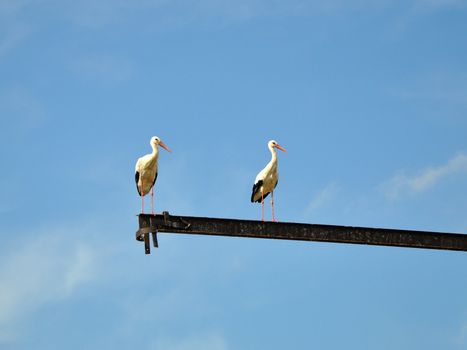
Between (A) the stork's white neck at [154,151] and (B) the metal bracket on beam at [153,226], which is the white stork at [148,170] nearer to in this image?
(A) the stork's white neck at [154,151]

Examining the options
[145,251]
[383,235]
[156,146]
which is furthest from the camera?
[156,146]

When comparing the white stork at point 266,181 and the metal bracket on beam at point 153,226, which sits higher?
the white stork at point 266,181

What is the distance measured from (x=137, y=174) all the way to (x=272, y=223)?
28.2 ft

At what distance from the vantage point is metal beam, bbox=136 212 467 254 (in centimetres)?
2400

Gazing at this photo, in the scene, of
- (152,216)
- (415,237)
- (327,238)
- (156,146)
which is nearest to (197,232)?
(152,216)

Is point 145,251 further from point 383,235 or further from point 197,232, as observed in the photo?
point 383,235

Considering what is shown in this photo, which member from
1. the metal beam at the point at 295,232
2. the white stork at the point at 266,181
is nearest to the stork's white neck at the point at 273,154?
the white stork at the point at 266,181

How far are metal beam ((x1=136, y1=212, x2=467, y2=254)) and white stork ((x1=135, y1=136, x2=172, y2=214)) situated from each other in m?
7.89

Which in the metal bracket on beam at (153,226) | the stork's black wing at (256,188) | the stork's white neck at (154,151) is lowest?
the metal bracket on beam at (153,226)

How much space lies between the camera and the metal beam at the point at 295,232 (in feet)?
78.7

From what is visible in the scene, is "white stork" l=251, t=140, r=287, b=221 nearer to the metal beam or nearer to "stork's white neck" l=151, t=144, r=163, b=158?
"stork's white neck" l=151, t=144, r=163, b=158

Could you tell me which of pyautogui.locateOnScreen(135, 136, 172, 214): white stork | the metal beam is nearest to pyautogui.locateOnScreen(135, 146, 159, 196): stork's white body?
pyautogui.locateOnScreen(135, 136, 172, 214): white stork

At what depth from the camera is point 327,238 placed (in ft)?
81.9

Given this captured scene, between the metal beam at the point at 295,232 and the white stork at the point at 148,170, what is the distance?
789 cm
